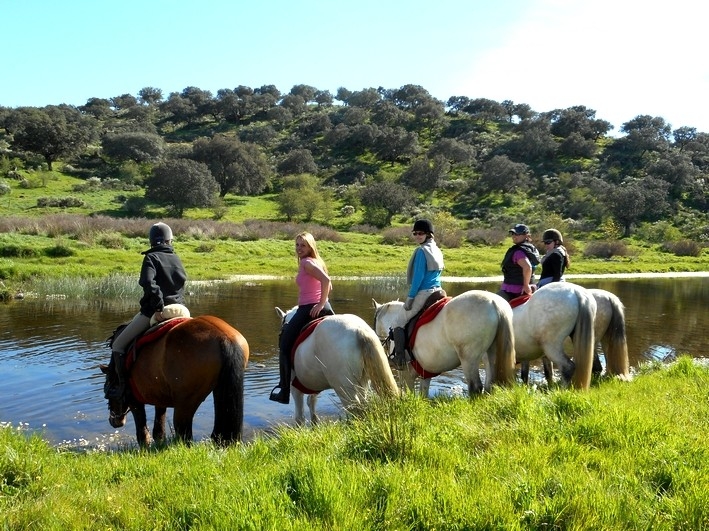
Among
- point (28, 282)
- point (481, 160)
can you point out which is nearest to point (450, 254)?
point (28, 282)

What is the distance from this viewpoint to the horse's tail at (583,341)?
9375mm

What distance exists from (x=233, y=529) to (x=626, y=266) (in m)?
49.4

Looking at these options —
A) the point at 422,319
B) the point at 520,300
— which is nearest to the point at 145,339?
the point at 422,319

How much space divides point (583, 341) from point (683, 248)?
186 ft

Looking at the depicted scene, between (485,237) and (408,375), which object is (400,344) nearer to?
(408,375)

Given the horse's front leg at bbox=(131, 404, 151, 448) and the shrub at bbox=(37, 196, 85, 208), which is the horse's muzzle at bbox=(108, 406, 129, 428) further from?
the shrub at bbox=(37, 196, 85, 208)

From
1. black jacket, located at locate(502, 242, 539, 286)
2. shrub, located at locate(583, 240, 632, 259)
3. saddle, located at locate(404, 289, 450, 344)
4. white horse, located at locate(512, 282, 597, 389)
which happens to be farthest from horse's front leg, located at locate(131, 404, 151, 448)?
shrub, located at locate(583, 240, 632, 259)

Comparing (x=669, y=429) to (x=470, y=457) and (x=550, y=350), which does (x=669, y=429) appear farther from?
(x=550, y=350)

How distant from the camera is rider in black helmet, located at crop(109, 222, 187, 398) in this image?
7914 mm

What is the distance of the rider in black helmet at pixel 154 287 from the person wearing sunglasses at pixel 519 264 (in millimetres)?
6011

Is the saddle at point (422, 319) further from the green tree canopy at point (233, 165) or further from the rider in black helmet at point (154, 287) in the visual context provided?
the green tree canopy at point (233, 165)

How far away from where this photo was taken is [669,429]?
18.7 ft

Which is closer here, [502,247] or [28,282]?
[28,282]

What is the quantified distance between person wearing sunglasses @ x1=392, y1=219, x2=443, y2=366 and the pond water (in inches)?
70.8
